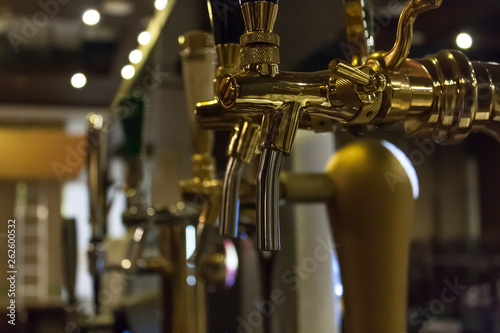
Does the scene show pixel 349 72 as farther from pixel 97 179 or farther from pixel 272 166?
pixel 97 179

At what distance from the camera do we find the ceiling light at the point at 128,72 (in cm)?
103

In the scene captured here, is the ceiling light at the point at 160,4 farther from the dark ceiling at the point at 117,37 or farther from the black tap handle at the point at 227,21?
the black tap handle at the point at 227,21

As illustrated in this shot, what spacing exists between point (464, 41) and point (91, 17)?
2.07 feet

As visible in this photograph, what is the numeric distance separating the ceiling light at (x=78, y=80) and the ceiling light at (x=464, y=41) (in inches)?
25.3

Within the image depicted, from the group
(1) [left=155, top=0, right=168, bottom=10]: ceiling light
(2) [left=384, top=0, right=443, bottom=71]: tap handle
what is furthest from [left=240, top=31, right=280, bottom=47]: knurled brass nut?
(1) [left=155, top=0, right=168, bottom=10]: ceiling light

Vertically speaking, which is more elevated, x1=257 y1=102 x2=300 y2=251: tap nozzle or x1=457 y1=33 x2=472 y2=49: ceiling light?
x1=457 y1=33 x2=472 y2=49: ceiling light

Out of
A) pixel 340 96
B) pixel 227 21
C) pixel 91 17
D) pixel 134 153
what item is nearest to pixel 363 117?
pixel 340 96

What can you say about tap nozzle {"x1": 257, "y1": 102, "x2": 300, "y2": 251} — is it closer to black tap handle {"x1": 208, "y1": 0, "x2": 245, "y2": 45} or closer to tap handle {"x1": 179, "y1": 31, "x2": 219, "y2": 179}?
black tap handle {"x1": 208, "y1": 0, "x2": 245, "y2": 45}

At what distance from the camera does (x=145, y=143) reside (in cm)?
102

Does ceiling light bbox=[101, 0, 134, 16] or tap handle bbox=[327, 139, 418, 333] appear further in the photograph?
ceiling light bbox=[101, 0, 134, 16]

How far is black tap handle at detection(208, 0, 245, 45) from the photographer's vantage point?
0.51 metres

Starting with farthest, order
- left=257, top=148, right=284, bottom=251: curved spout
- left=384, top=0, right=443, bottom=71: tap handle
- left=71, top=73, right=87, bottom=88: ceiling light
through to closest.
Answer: left=71, top=73, right=87, bottom=88: ceiling light < left=384, top=0, right=443, bottom=71: tap handle < left=257, top=148, right=284, bottom=251: curved spout

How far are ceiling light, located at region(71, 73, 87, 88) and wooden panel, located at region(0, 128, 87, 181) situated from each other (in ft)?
0.28

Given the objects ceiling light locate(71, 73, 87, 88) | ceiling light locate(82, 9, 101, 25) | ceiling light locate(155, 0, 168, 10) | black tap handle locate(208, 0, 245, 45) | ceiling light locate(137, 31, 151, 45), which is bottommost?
black tap handle locate(208, 0, 245, 45)
